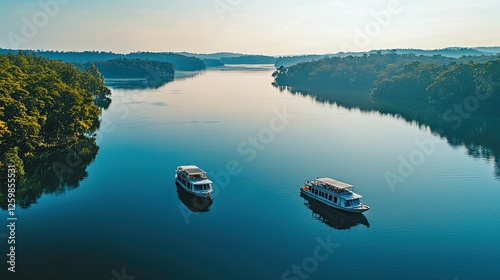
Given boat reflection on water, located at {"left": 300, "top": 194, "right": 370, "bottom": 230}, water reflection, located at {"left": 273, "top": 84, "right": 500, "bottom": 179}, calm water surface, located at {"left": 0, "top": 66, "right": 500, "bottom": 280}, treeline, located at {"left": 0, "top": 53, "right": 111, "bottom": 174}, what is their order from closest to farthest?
calm water surface, located at {"left": 0, "top": 66, "right": 500, "bottom": 280}
boat reflection on water, located at {"left": 300, "top": 194, "right": 370, "bottom": 230}
treeline, located at {"left": 0, "top": 53, "right": 111, "bottom": 174}
water reflection, located at {"left": 273, "top": 84, "right": 500, "bottom": 179}

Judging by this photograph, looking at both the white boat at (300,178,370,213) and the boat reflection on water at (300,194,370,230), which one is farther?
the white boat at (300,178,370,213)

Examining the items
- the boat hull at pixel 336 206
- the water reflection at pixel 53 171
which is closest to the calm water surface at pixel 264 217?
the boat hull at pixel 336 206

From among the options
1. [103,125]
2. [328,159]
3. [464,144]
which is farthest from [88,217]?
[464,144]

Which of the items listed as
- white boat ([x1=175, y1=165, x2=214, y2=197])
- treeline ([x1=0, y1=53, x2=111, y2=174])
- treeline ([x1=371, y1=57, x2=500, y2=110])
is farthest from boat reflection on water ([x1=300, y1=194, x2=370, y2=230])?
treeline ([x1=371, y1=57, x2=500, y2=110])


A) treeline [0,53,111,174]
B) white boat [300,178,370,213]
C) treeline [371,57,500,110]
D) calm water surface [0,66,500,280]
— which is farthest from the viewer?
treeline [371,57,500,110]

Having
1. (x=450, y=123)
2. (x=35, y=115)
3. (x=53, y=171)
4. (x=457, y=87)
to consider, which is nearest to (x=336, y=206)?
(x=53, y=171)

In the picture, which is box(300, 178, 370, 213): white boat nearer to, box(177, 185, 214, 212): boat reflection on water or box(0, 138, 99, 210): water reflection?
box(177, 185, 214, 212): boat reflection on water

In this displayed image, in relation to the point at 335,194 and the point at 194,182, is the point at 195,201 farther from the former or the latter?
the point at 335,194

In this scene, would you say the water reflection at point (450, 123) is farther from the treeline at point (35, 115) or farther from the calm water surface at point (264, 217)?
the treeline at point (35, 115)
